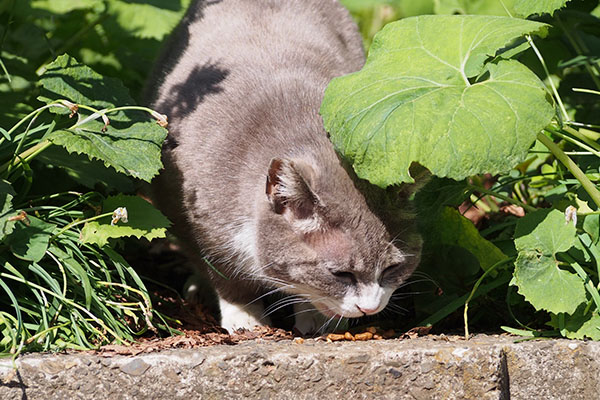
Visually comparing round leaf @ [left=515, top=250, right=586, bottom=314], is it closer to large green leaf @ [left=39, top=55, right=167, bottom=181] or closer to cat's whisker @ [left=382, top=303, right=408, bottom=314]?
cat's whisker @ [left=382, top=303, right=408, bottom=314]

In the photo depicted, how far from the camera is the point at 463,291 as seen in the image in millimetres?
2936

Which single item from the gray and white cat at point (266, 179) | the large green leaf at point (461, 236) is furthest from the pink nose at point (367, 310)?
the large green leaf at point (461, 236)

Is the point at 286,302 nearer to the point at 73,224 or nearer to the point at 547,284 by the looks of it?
the point at 73,224

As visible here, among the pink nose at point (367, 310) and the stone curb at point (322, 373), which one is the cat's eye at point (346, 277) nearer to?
the pink nose at point (367, 310)

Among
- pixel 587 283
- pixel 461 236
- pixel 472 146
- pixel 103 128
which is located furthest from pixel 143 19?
pixel 587 283

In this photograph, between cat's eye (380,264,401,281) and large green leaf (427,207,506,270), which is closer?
cat's eye (380,264,401,281)

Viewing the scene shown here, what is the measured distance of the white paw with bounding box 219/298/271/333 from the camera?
318cm

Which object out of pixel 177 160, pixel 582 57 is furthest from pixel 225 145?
→ pixel 582 57

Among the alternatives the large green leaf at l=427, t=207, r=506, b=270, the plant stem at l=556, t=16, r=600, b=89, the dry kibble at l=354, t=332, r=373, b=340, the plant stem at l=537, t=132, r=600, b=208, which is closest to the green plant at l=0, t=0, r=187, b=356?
the dry kibble at l=354, t=332, r=373, b=340

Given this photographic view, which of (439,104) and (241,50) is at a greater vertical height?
(439,104)

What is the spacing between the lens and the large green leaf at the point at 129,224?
2.62 metres

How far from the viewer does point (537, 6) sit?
110 inches

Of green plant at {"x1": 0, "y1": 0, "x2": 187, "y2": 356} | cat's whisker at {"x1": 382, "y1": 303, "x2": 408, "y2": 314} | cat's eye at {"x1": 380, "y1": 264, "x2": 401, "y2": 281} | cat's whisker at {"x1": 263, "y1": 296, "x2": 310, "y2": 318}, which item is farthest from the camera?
cat's whisker at {"x1": 382, "y1": 303, "x2": 408, "y2": 314}

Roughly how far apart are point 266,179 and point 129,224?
1.64 feet
